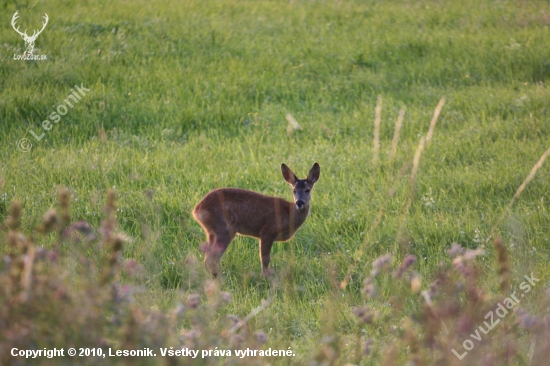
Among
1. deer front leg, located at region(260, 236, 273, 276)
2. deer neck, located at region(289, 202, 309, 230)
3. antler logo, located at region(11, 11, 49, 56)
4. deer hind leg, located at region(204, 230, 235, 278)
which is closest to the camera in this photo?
deer hind leg, located at region(204, 230, 235, 278)

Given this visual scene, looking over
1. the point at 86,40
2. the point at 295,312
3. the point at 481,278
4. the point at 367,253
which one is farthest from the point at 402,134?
the point at 86,40

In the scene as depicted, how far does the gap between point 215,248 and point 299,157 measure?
128 inches

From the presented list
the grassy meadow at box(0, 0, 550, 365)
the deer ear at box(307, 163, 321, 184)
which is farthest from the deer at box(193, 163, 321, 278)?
the grassy meadow at box(0, 0, 550, 365)

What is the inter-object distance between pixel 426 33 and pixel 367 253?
977cm

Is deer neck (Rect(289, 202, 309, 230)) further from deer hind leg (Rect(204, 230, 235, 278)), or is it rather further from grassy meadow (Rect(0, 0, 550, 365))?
deer hind leg (Rect(204, 230, 235, 278))

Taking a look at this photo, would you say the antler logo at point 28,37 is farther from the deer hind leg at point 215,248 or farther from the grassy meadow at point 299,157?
the deer hind leg at point 215,248

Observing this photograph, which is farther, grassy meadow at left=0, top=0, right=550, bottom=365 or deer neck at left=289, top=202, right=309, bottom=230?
deer neck at left=289, top=202, right=309, bottom=230

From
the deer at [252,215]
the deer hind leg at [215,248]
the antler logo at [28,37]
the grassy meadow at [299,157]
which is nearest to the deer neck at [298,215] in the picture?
the deer at [252,215]

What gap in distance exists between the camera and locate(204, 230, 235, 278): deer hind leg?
6715 millimetres

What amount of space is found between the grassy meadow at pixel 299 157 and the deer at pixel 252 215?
0.91 feet

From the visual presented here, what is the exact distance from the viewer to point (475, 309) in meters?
3.53

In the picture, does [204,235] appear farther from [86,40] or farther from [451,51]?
[451,51]

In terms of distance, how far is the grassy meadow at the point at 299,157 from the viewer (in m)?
5.07

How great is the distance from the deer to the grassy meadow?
278 millimetres
